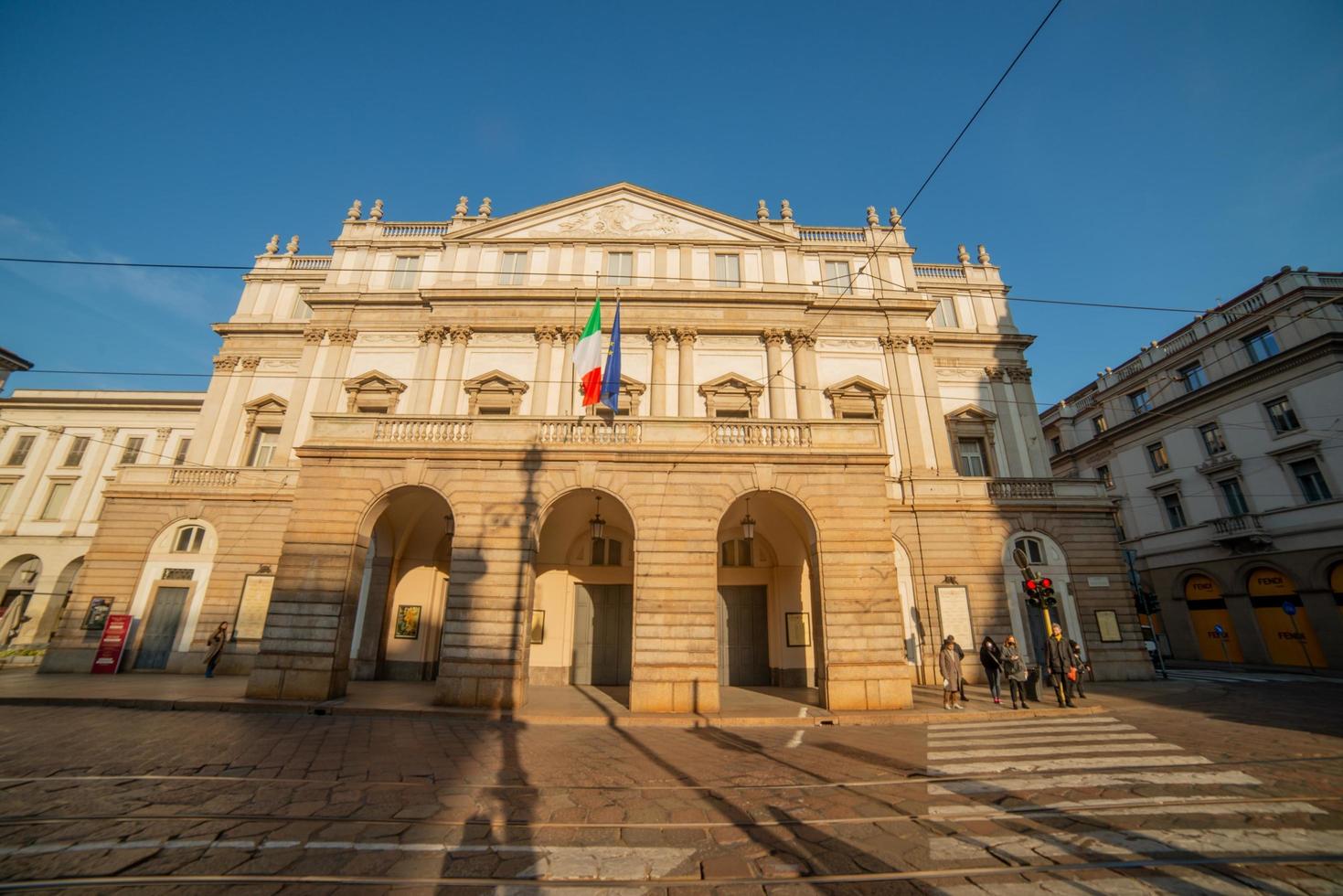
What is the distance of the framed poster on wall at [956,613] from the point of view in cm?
1897

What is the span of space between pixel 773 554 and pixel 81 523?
41.1 m

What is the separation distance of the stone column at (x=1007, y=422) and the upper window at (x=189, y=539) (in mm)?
31396

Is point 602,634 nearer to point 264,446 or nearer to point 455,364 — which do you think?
point 455,364

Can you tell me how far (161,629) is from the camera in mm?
20094

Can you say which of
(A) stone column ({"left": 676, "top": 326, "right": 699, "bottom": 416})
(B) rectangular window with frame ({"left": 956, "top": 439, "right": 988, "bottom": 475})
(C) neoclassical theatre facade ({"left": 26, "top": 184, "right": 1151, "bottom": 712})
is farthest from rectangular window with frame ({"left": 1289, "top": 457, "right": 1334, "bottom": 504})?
(A) stone column ({"left": 676, "top": 326, "right": 699, "bottom": 416})

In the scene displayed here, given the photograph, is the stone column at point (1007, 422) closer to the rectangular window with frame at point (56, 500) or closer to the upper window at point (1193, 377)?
the upper window at point (1193, 377)

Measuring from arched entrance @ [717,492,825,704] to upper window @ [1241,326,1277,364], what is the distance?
85.8ft

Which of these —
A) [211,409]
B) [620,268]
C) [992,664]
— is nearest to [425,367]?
[620,268]

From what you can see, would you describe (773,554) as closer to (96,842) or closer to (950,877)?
(950,877)

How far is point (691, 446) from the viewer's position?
1405cm

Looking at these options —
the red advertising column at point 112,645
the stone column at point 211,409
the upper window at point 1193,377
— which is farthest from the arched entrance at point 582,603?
the upper window at point 1193,377

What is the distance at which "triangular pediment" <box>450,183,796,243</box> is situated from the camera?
24.7 metres

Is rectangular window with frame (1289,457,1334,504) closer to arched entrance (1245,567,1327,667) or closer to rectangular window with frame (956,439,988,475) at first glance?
arched entrance (1245,567,1327,667)

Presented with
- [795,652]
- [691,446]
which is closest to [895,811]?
[691,446]
